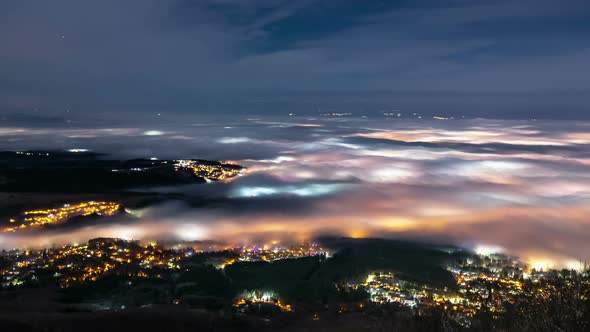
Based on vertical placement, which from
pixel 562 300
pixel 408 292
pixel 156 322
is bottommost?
pixel 408 292

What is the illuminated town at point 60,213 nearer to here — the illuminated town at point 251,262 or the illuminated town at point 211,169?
the illuminated town at point 251,262

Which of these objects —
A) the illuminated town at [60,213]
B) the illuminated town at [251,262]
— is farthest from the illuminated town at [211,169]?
the illuminated town at [251,262]

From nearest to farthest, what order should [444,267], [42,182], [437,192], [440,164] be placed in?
[444,267]
[437,192]
[42,182]
[440,164]

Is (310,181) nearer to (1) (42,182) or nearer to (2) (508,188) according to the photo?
(2) (508,188)

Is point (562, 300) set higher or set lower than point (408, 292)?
higher

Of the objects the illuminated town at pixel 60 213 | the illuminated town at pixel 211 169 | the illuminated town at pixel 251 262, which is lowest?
the illuminated town at pixel 251 262

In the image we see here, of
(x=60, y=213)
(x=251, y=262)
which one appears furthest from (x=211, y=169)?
(x=251, y=262)

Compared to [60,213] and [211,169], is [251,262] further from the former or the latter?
[211,169]

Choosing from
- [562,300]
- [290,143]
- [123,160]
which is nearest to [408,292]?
[562,300]

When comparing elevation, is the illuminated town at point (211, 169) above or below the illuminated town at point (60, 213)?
above
